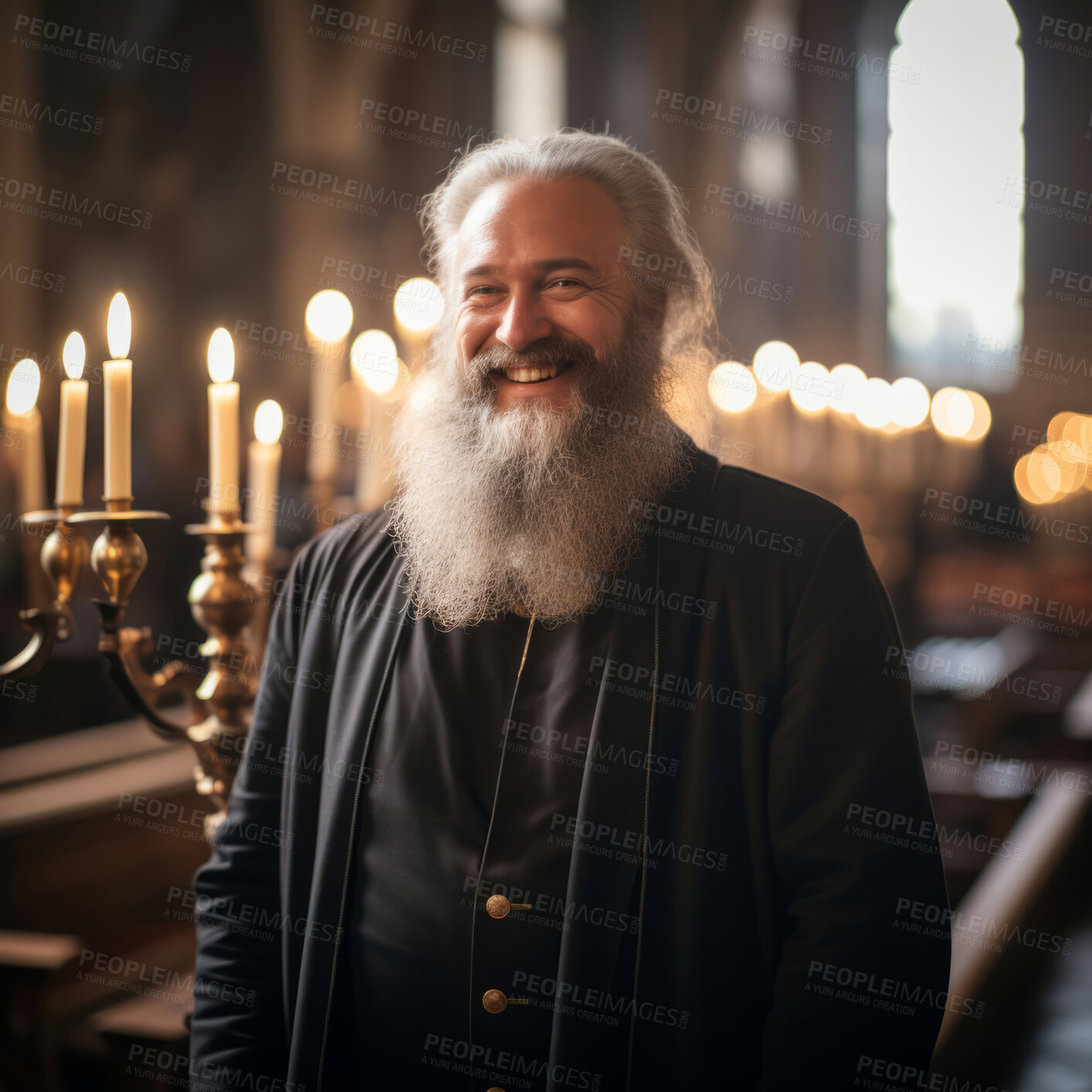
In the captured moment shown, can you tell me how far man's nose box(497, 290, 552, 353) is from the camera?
1824 mm

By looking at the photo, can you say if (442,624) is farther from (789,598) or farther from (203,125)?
(203,125)

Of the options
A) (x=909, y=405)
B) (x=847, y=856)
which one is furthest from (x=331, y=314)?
(x=909, y=405)

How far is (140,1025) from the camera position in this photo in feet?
7.13

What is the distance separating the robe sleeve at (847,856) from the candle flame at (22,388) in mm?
1612

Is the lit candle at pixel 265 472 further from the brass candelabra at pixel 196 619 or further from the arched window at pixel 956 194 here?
the arched window at pixel 956 194

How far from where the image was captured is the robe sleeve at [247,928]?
174 centimetres

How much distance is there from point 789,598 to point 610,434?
540 mm

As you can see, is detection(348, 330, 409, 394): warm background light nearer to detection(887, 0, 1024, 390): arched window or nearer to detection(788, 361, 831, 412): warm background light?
detection(788, 361, 831, 412): warm background light

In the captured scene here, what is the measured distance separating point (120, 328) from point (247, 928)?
1168mm

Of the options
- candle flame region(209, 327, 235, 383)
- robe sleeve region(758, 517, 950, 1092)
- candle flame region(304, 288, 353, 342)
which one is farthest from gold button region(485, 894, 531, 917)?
candle flame region(304, 288, 353, 342)

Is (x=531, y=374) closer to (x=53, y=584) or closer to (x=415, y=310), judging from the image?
(x=53, y=584)

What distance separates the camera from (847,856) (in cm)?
147

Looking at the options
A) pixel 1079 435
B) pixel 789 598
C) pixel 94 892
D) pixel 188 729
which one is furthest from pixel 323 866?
pixel 1079 435

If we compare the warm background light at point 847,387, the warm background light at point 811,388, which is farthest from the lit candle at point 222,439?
the warm background light at point 847,387
